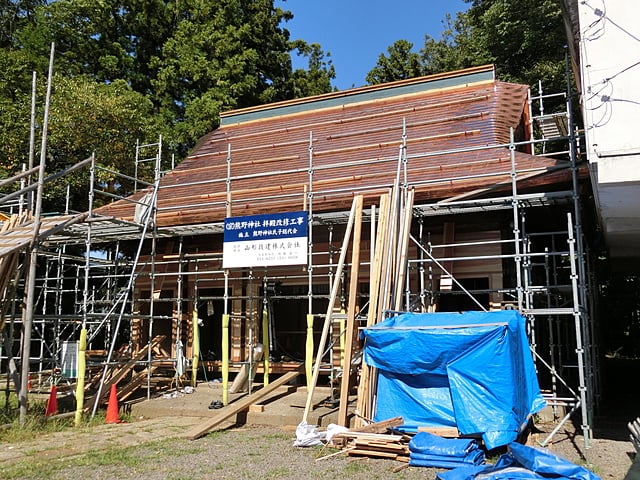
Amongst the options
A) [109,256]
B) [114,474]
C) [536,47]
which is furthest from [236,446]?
[536,47]

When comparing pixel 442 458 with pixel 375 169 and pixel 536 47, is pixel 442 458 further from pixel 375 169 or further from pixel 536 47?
pixel 536 47

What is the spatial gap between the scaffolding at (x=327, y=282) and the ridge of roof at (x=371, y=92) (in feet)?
6.19

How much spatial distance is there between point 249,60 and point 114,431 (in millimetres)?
18810

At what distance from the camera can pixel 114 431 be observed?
936 centimetres

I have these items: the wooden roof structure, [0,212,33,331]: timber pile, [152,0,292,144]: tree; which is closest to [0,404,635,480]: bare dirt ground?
[0,212,33,331]: timber pile

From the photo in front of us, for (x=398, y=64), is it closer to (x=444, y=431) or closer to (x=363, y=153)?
(x=363, y=153)

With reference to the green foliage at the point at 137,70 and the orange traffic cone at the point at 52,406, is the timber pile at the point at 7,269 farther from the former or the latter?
the green foliage at the point at 137,70

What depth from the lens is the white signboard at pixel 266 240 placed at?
34.4 ft

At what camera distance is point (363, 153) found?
13188 millimetres

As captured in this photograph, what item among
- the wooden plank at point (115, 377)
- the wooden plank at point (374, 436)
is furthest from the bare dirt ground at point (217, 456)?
the wooden plank at point (115, 377)

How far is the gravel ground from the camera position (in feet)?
22.0

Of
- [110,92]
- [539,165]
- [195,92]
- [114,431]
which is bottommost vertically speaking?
[114,431]

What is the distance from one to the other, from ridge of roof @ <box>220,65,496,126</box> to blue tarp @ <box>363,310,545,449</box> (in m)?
7.76

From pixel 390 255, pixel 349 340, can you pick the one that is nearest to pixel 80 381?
pixel 349 340
